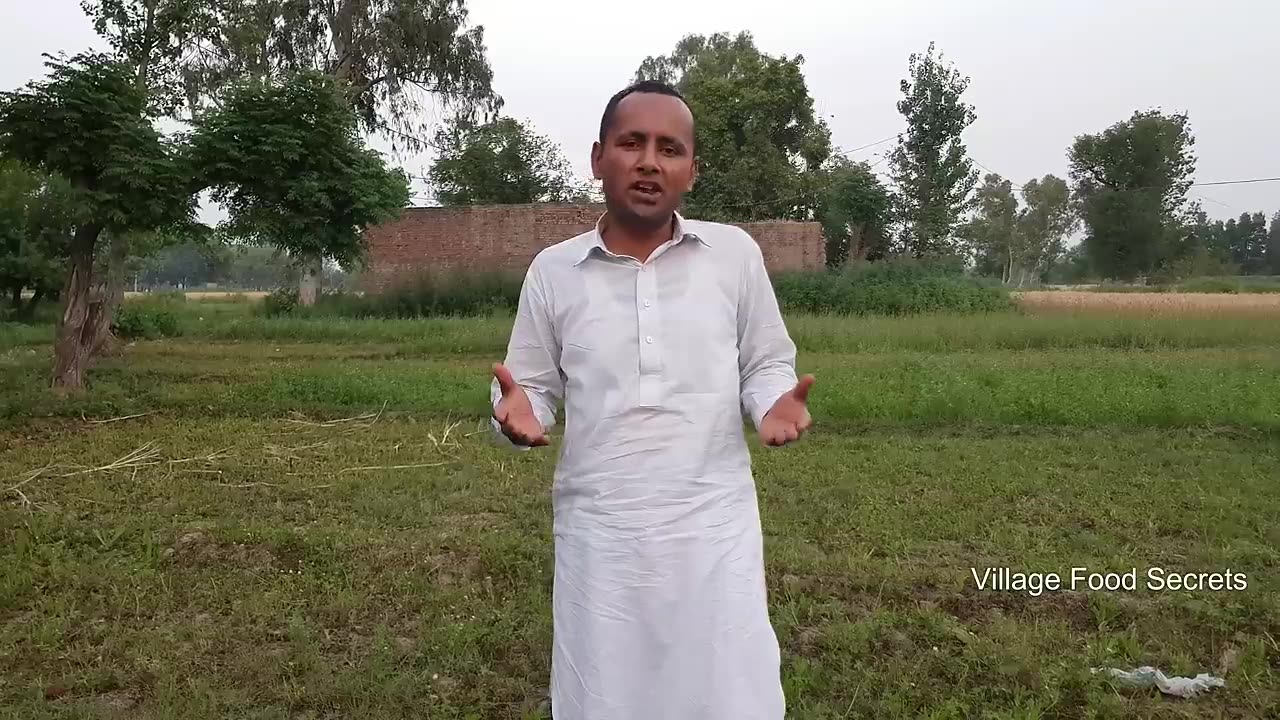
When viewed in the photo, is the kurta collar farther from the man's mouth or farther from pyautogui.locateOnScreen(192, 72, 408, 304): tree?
pyautogui.locateOnScreen(192, 72, 408, 304): tree

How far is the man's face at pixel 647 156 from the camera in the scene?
1.67 m

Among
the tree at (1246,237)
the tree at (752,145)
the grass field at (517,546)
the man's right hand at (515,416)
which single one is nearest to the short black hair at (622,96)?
the man's right hand at (515,416)

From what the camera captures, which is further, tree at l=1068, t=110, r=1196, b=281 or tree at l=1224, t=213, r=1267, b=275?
tree at l=1224, t=213, r=1267, b=275

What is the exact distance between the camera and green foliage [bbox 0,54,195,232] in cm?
852

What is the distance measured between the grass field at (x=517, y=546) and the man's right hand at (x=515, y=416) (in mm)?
1728

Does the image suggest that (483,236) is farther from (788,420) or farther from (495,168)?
(788,420)

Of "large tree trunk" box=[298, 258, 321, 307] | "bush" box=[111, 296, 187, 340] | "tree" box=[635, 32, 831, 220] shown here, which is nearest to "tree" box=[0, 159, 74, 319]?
"bush" box=[111, 296, 187, 340]

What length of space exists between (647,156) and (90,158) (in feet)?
29.4

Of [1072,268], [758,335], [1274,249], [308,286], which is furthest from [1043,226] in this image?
[758,335]

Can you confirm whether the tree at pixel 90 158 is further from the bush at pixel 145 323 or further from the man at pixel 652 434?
the man at pixel 652 434

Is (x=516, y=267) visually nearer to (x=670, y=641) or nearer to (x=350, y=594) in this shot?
(x=350, y=594)

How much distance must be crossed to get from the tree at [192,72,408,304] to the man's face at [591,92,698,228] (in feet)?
→ 28.2

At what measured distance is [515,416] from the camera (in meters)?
1.63

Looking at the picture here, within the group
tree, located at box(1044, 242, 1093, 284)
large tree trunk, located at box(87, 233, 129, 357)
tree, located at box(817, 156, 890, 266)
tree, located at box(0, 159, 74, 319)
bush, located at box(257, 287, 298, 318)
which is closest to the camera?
large tree trunk, located at box(87, 233, 129, 357)
